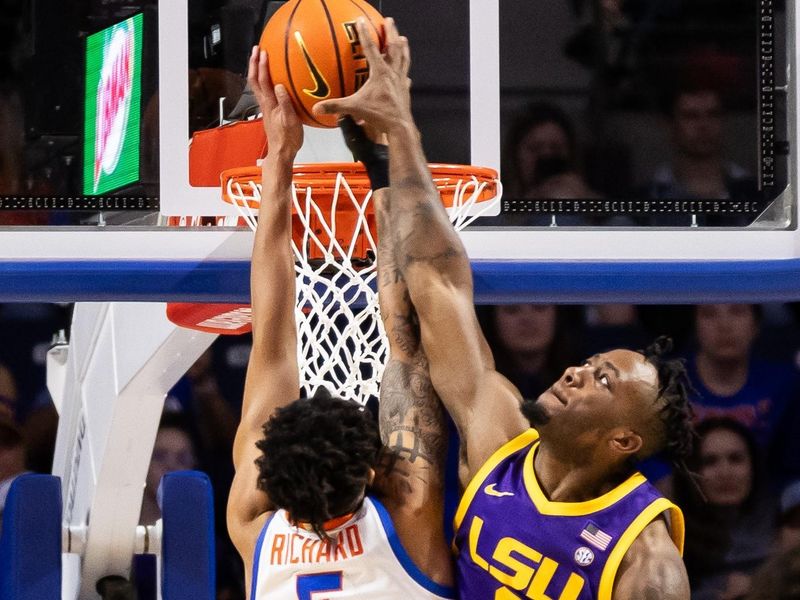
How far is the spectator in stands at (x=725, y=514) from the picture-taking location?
5.40m

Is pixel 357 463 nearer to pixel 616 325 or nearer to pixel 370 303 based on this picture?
pixel 370 303

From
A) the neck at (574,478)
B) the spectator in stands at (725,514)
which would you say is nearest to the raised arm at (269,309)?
the neck at (574,478)

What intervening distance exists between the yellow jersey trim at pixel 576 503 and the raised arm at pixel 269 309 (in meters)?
0.49

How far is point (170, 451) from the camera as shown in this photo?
216 inches

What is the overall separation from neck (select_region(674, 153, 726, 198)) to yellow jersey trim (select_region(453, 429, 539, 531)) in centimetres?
113

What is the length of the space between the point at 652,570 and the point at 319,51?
3.70ft

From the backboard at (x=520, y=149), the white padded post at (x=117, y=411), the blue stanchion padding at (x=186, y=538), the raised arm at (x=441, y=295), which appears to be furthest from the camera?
the blue stanchion padding at (x=186, y=538)

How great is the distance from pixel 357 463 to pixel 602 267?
101cm

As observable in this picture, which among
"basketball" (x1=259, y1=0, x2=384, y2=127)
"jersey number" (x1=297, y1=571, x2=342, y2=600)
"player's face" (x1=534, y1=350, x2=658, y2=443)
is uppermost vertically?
"basketball" (x1=259, y1=0, x2=384, y2=127)

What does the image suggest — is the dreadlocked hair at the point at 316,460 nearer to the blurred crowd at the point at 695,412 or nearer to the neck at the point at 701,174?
the neck at the point at 701,174

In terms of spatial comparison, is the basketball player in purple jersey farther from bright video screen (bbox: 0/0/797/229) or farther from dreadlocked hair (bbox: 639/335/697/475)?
bright video screen (bbox: 0/0/797/229)

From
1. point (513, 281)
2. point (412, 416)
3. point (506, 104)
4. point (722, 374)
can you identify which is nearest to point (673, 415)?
point (412, 416)

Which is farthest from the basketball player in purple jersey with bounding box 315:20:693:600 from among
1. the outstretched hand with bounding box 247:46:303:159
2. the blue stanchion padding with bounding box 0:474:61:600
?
the blue stanchion padding with bounding box 0:474:61:600

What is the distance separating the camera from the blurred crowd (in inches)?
214
